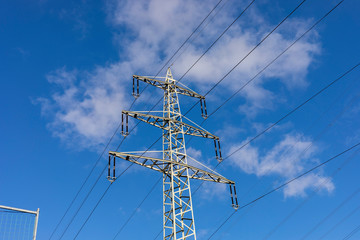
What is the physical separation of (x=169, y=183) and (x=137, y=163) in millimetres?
2338

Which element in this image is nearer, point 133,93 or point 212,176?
point 212,176

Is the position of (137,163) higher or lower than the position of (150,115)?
lower

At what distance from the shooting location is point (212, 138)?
24.3 meters

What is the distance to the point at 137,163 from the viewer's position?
19875 mm

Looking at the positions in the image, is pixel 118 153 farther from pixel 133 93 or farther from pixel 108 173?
pixel 133 93

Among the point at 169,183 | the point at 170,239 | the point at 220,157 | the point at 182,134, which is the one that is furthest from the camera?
the point at 220,157

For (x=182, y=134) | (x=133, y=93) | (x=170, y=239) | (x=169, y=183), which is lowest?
(x=170, y=239)

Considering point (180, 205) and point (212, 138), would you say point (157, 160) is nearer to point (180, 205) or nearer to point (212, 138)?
point (180, 205)

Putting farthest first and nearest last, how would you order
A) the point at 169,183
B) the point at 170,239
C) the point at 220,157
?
the point at 220,157 < the point at 169,183 < the point at 170,239

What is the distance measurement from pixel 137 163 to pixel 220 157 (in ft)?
21.9

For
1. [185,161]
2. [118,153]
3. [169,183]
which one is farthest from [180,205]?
[118,153]

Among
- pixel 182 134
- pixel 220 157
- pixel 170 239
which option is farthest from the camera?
pixel 220 157

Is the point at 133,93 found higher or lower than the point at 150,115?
higher

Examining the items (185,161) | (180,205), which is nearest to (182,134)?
(185,161)
